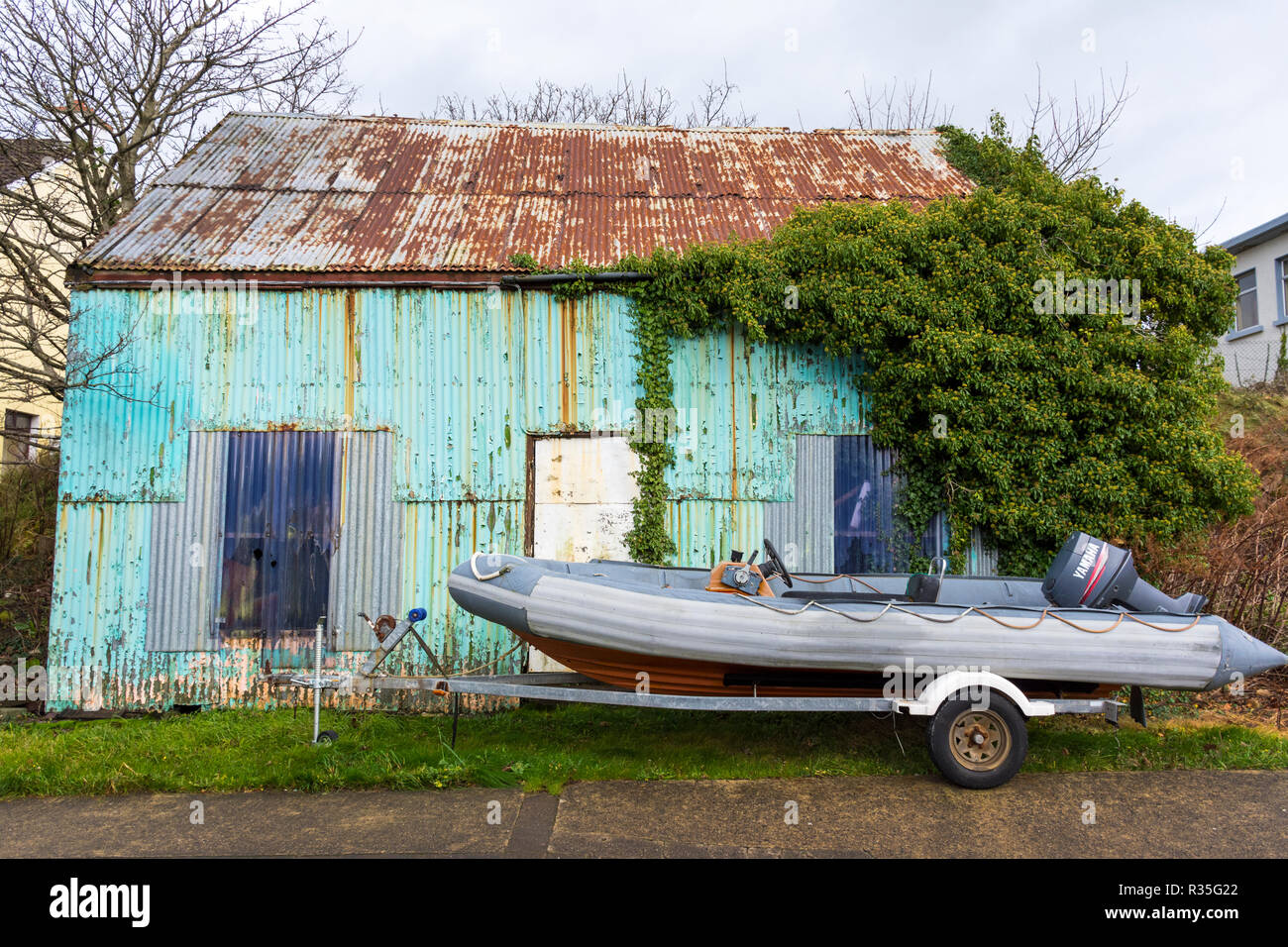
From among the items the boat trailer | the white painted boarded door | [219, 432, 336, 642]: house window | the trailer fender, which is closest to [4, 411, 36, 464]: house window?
[219, 432, 336, 642]: house window

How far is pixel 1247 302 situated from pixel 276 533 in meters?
20.2

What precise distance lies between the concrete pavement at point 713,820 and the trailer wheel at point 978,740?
143 mm

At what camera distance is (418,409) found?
7.46 metres

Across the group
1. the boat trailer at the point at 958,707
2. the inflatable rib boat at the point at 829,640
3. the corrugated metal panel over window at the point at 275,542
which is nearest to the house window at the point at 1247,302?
the inflatable rib boat at the point at 829,640

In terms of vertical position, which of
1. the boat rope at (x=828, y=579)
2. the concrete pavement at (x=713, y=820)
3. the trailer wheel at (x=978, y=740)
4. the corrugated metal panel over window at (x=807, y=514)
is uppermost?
the corrugated metal panel over window at (x=807, y=514)

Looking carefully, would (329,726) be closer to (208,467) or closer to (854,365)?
(208,467)

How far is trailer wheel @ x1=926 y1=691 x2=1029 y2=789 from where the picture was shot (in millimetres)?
5039

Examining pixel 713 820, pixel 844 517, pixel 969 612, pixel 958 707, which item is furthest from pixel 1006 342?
pixel 713 820

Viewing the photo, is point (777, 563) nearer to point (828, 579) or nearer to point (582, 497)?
point (828, 579)

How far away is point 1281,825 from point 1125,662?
120cm

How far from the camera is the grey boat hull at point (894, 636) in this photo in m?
5.04

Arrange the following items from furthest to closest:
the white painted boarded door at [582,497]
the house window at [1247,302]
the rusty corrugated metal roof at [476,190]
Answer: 1. the house window at [1247,302]
2. the rusty corrugated metal roof at [476,190]
3. the white painted boarded door at [582,497]

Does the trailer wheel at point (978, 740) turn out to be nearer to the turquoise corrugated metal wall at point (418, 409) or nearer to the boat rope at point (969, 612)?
the boat rope at point (969, 612)

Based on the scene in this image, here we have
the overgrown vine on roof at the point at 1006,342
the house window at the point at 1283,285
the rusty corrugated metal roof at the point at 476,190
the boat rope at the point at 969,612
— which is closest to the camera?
the boat rope at the point at 969,612
